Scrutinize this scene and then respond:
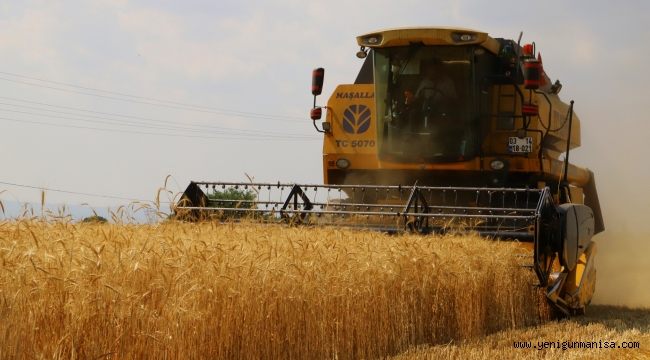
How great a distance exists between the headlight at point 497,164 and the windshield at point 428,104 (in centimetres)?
21

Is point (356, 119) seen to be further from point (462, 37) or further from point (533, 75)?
point (533, 75)

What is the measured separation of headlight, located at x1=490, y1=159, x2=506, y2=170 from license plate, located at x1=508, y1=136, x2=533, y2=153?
0.15 metres

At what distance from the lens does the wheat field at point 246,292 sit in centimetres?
340

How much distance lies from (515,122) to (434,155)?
2.72ft

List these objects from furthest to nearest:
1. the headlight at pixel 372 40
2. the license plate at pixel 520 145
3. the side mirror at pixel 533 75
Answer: the headlight at pixel 372 40 < the license plate at pixel 520 145 < the side mirror at pixel 533 75

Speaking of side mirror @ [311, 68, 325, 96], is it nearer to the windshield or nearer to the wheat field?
the windshield

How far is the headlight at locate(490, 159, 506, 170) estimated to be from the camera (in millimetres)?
8234

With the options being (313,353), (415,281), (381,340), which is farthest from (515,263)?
(313,353)

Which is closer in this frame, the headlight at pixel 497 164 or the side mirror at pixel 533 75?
the side mirror at pixel 533 75

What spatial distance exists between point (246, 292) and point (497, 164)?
14.7 feet

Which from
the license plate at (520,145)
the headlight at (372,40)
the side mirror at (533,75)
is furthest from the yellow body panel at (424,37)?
the license plate at (520,145)

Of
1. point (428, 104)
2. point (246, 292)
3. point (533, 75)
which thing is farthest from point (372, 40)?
point (246, 292)

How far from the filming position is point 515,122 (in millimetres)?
8469

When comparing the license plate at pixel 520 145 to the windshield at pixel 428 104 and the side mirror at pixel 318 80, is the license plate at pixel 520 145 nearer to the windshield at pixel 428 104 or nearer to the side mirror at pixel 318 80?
the windshield at pixel 428 104
